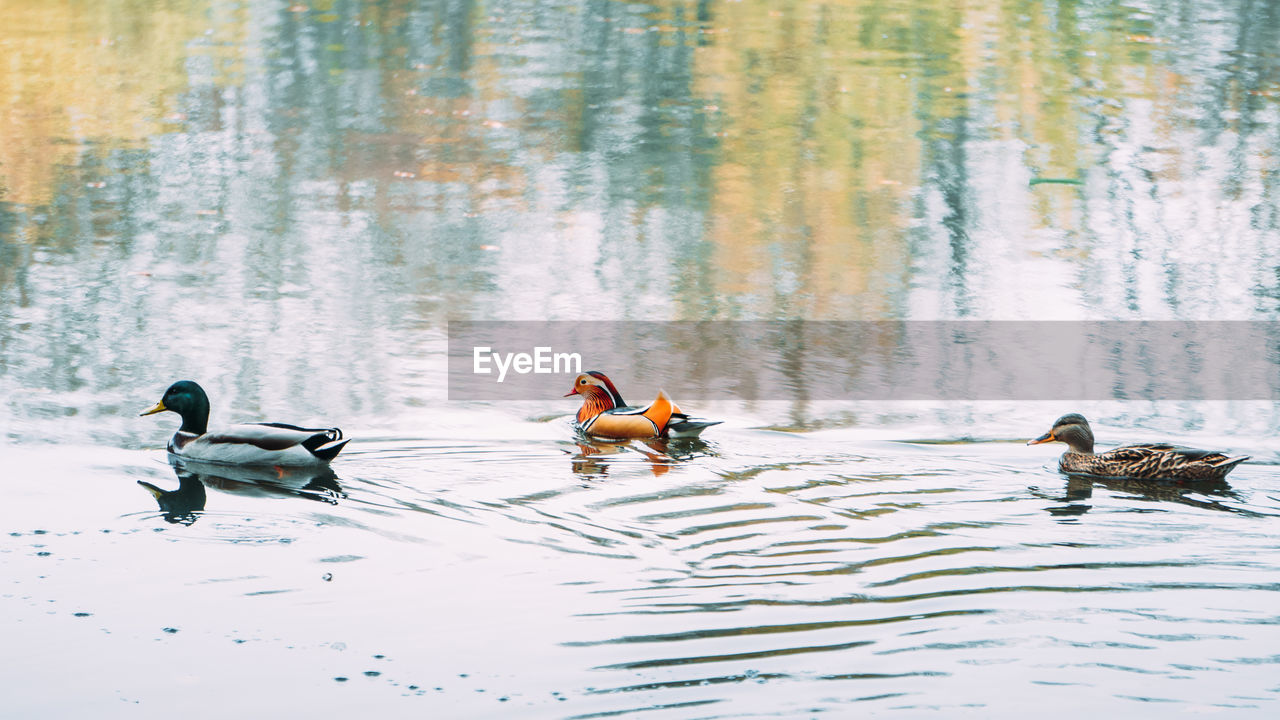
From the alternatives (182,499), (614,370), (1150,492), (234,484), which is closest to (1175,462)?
(1150,492)

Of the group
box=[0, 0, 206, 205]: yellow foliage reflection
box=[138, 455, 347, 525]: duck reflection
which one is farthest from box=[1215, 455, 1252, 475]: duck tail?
box=[0, 0, 206, 205]: yellow foliage reflection

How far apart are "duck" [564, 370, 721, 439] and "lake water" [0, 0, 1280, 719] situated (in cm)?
12

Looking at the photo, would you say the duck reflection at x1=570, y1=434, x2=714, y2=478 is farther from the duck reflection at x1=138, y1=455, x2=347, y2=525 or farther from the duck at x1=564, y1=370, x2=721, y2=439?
the duck reflection at x1=138, y1=455, x2=347, y2=525

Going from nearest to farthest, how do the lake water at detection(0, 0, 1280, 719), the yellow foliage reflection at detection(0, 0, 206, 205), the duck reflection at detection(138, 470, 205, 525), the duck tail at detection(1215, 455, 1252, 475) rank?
the lake water at detection(0, 0, 1280, 719)
the duck reflection at detection(138, 470, 205, 525)
the duck tail at detection(1215, 455, 1252, 475)
the yellow foliage reflection at detection(0, 0, 206, 205)

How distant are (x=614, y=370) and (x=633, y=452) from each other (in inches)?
53.5

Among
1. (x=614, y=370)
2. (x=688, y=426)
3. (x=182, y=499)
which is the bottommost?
(x=182, y=499)

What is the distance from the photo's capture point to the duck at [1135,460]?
Answer: 7.49 metres

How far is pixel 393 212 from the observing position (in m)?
13.0

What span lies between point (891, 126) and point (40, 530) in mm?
11630

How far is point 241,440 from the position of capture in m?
7.86

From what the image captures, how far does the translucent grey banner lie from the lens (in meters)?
9.13

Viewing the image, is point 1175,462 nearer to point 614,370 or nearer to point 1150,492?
point 1150,492
